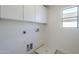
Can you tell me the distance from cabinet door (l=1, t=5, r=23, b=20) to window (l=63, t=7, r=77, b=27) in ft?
5.63

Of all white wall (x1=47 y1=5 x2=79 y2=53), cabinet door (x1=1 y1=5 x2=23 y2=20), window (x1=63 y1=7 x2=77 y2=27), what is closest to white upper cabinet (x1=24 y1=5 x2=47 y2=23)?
cabinet door (x1=1 y1=5 x2=23 y2=20)

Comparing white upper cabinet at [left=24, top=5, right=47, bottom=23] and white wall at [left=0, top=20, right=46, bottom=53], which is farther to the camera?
white upper cabinet at [left=24, top=5, right=47, bottom=23]

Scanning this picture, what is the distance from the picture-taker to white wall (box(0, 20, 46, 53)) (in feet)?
6.12

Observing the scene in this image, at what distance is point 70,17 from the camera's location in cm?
296

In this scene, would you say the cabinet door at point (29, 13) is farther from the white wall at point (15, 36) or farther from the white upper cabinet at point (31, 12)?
the white wall at point (15, 36)

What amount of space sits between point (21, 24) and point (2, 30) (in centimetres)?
59

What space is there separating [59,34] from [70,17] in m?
0.72

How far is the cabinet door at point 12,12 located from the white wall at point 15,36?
0.28 m

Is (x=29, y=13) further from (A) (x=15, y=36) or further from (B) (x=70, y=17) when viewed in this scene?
(B) (x=70, y=17)

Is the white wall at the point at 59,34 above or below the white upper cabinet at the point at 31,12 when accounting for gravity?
below

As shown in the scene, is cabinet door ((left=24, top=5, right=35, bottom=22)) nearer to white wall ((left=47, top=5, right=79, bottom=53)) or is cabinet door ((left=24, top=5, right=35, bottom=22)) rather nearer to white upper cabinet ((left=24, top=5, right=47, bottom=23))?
white upper cabinet ((left=24, top=5, right=47, bottom=23))

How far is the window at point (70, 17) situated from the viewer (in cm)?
284

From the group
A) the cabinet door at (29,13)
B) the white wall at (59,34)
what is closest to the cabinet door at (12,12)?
the cabinet door at (29,13)

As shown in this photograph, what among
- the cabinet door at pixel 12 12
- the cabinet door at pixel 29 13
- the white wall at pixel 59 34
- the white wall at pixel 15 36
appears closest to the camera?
the cabinet door at pixel 12 12
